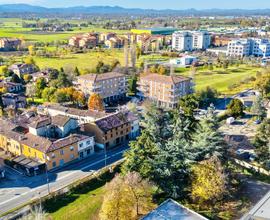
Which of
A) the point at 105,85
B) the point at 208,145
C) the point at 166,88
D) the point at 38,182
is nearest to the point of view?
the point at 208,145

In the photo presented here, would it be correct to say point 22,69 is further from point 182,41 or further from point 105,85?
point 182,41

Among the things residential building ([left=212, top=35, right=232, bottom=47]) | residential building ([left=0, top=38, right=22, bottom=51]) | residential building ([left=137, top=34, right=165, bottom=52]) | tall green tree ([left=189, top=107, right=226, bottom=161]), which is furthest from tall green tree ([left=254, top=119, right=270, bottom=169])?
residential building ([left=0, top=38, right=22, bottom=51])

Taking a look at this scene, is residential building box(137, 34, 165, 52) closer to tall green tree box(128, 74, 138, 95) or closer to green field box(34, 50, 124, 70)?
green field box(34, 50, 124, 70)

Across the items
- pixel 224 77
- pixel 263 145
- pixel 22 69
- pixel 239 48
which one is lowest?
pixel 224 77

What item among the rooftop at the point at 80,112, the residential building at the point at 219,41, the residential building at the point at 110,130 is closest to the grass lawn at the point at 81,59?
the rooftop at the point at 80,112

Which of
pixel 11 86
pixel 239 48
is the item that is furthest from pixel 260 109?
pixel 239 48

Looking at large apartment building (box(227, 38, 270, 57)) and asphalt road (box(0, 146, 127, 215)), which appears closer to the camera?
asphalt road (box(0, 146, 127, 215))
